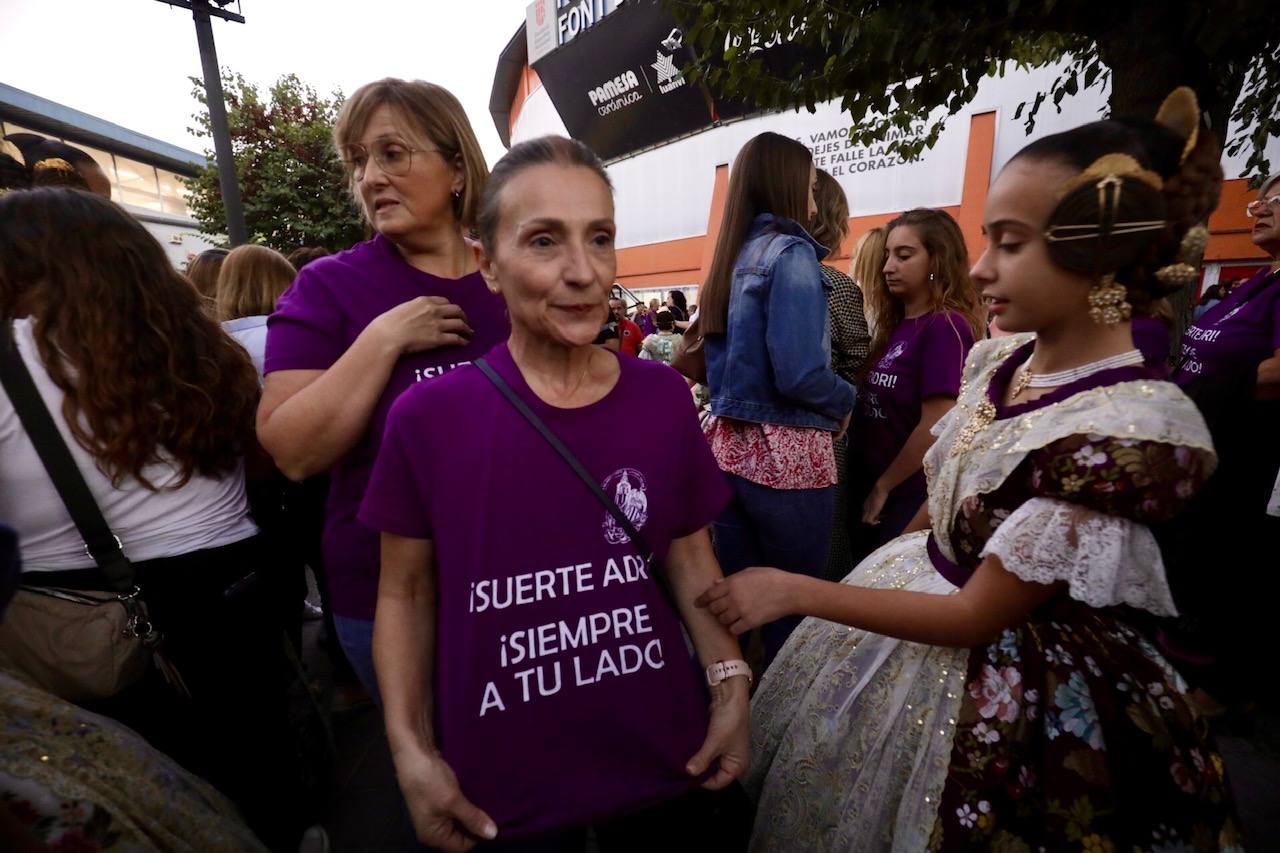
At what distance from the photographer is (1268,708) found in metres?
2.94

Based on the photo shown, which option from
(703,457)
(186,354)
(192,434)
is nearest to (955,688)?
(703,457)

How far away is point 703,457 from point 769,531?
1.25 metres

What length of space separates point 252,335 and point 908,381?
2999 millimetres

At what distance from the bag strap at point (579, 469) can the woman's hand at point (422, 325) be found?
11.0 inches

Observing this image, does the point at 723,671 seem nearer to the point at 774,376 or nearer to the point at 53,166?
the point at 774,376

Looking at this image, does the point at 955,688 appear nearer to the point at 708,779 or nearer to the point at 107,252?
the point at 708,779

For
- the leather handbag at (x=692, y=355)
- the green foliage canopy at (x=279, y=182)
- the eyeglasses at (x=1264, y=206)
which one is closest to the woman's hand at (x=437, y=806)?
the leather handbag at (x=692, y=355)

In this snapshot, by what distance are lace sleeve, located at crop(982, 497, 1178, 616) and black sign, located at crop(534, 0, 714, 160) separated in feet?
65.1

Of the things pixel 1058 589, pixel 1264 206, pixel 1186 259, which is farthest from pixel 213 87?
pixel 1264 206

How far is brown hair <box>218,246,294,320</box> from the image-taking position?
3201 mm

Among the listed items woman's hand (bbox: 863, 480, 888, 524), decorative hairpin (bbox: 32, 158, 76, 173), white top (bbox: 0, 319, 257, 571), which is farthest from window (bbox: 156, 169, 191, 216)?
woman's hand (bbox: 863, 480, 888, 524)

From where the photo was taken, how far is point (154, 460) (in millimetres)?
1723

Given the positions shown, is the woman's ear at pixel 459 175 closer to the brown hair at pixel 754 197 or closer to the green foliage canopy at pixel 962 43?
the brown hair at pixel 754 197

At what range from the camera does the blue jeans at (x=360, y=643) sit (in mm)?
1540
